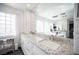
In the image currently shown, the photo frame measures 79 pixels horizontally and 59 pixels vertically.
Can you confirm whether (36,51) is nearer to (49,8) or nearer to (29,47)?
(29,47)

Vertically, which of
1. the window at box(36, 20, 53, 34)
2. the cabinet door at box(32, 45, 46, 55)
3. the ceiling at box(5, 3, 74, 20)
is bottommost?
the cabinet door at box(32, 45, 46, 55)

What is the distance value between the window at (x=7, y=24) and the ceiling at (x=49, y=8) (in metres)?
0.22

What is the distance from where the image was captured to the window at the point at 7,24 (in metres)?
1.27

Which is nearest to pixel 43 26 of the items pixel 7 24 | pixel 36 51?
pixel 36 51

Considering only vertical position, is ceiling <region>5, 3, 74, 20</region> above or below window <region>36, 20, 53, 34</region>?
above

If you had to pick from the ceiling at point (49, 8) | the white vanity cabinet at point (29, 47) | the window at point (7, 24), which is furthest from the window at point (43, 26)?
the window at point (7, 24)

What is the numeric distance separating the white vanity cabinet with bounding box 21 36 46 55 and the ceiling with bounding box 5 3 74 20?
1.84 ft

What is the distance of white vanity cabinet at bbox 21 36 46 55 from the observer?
47.7 inches

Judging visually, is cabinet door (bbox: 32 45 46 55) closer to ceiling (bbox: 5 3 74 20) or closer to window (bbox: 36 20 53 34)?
window (bbox: 36 20 53 34)

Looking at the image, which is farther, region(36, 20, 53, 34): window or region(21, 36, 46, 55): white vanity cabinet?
region(36, 20, 53, 34): window

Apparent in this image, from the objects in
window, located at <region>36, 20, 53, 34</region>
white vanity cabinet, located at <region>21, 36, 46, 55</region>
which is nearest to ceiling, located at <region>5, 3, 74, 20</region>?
window, located at <region>36, 20, 53, 34</region>

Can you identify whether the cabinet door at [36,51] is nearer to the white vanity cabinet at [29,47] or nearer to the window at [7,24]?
the white vanity cabinet at [29,47]

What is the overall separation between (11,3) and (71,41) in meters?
1.26

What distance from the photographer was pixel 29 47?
133 centimetres
